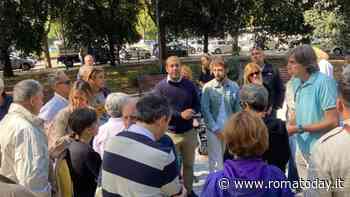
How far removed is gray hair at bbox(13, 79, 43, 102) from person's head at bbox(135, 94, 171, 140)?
113 cm

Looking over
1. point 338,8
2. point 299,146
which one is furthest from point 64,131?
point 338,8

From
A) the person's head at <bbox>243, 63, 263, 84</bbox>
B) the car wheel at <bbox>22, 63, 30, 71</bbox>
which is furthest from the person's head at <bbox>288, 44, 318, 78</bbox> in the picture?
the car wheel at <bbox>22, 63, 30, 71</bbox>

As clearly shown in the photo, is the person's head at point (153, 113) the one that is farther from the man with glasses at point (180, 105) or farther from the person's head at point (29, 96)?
the man with glasses at point (180, 105)

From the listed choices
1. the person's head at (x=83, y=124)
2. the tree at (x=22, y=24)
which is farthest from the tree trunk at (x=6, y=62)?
the person's head at (x=83, y=124)

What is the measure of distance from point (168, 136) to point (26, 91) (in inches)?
46.8

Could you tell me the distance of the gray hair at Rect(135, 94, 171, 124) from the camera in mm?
2971

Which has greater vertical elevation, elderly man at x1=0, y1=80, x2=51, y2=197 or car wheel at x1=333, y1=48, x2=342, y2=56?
elderly man at x1=0, y1=80, x2=51, y2=197

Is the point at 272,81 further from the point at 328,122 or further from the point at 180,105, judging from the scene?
the point at 328,122

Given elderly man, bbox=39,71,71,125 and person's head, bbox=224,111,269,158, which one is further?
elderly man, bbox=39,71,71,125

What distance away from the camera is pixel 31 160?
11.4 ft

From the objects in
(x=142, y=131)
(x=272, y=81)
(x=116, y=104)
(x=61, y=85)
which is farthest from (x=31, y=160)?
(x=272, y=81)

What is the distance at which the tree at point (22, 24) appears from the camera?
21125 mm

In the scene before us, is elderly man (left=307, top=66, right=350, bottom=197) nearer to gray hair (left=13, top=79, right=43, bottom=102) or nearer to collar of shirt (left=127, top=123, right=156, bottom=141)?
collar of shirt (left=127, top=123, right=156, bottom=141)

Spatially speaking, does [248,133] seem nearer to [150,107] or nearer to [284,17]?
[150,107]
